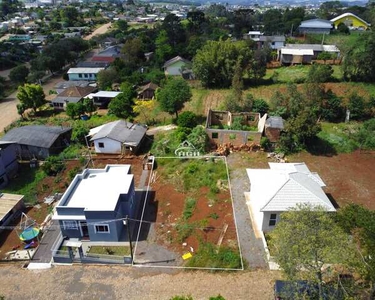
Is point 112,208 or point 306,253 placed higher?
point 306,253

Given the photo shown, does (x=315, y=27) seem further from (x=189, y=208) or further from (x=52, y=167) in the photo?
(x=52, y=167)

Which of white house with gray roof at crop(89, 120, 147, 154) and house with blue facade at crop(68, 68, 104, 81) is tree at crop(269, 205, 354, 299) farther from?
house with blue facade at crop(68, 68, 104, 81)

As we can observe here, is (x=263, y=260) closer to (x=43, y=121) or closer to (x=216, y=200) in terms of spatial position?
Result: (x=216, y=200)

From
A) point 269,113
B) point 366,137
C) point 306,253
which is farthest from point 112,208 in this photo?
point 366,137

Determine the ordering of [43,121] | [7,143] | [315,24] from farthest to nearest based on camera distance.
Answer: [315,24] → [43,121] → [7,143]

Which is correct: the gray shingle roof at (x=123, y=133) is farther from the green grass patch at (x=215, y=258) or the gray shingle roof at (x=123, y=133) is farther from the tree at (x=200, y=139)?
the green grass patch at (x=215, y=258)

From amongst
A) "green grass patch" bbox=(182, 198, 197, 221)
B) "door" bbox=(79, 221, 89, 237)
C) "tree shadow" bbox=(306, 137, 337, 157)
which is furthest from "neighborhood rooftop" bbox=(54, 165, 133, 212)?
"tree shadow" bbox=(306, 137, 337, 157)

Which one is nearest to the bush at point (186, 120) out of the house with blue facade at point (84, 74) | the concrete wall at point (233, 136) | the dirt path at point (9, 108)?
the concrete wall at point (233, 136)
